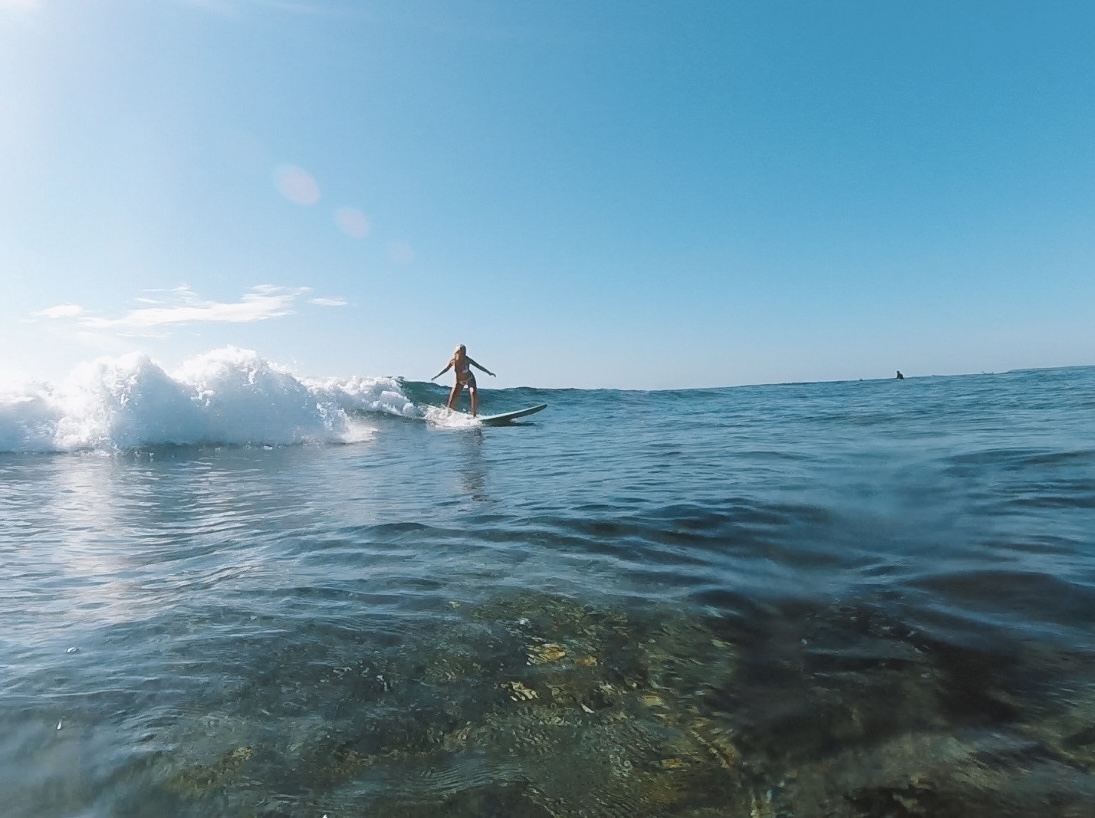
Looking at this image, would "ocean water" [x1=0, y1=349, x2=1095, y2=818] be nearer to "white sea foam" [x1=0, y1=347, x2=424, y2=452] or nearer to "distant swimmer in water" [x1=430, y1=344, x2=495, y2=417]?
"white sea foam" [x1=0, y1=347, x2=424, y2=452]

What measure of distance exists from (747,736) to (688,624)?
0.94 metres

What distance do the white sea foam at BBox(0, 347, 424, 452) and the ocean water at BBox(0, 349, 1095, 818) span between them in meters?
8.27

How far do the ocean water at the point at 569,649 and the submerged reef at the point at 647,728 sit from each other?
0.4 inches

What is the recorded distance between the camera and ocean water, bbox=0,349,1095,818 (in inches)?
79.3

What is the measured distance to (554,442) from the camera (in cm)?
1294

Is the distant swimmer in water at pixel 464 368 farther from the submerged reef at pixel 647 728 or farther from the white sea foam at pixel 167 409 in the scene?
the submerged reef at pixel 647 728

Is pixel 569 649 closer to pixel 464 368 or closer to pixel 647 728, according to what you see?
pixel 647 728

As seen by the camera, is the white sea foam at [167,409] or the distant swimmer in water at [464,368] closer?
the white sea foam at [167,409]

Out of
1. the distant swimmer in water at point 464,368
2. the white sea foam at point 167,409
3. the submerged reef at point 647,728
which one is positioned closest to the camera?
the submerged reef at point 647,728

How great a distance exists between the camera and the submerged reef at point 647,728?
1.93 metres

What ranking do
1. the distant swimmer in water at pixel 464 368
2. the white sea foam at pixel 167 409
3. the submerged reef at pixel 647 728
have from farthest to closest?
1. the distant swimmer in water at pixel 464 368
2. the white sea foam at pixel 167 409
3. the submerged reef at pixel 647 728

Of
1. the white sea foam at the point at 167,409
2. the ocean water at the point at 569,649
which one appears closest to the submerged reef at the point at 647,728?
the ocean water at the point at 569,649

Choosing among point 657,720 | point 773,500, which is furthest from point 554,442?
point 657,720

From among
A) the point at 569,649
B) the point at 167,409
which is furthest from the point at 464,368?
the point at 569,649
